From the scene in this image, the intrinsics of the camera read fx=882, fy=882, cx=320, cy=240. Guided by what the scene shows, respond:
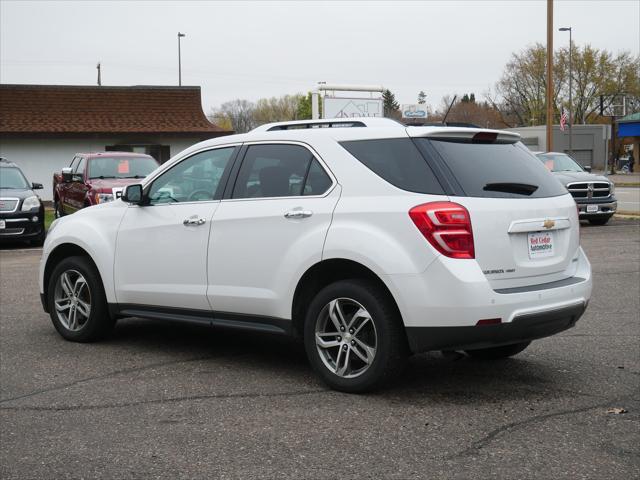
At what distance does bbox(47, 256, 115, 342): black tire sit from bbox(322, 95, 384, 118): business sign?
2290cm

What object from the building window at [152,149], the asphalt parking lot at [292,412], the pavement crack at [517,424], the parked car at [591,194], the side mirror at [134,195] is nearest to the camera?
the asphalt parking lot at [292,412]

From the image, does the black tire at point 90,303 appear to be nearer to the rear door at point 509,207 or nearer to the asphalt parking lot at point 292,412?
the asphalt parking lot at point 292,412

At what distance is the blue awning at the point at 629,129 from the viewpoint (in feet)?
202

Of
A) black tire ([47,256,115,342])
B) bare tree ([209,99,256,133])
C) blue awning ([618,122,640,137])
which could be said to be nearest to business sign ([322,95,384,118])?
black tire ([47,256,115,342])

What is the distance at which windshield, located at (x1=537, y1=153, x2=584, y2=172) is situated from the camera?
22.0 metres

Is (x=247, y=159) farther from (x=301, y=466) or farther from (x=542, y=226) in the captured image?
(x=301, y=466)

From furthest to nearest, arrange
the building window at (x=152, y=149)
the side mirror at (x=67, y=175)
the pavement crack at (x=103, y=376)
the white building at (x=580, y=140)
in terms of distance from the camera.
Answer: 1. the white building at (x=580, y=140)
2. the building window at (x=152, y=149)
3. the side mirror at (x=67, y=175)
4. the pavement crack at (x=103, y=376)

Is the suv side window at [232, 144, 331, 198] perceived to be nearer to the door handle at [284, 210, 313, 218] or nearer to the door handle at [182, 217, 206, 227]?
the door handle at [284, 210, 313, 218]

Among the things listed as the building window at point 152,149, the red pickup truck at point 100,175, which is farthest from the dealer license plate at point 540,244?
the building window at point 152,149

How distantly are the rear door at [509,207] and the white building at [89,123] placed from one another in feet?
95.5

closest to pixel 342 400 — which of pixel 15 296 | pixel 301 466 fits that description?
pixel 301 466

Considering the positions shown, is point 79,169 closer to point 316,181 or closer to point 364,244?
point 316,181

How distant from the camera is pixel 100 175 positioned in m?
18.3

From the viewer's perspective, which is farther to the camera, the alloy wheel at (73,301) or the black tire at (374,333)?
the alloy wheel at (73,301)
